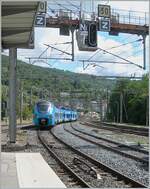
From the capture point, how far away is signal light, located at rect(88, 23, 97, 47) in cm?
2184

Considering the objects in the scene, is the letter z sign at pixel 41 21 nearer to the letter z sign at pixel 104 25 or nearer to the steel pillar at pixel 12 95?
the letter z sign at pixel 104 25

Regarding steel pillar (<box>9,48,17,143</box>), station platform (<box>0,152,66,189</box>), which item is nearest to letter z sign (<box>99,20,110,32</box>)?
steel pillar (<box>9,48,17,143</box>)

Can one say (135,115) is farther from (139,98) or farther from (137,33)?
(137,33)

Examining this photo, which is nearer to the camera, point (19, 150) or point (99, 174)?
point (99, 174)

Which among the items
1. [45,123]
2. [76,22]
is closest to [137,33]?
[76,22]

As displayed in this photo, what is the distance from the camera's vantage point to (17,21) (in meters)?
10.5

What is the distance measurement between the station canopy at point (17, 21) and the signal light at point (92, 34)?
785cm

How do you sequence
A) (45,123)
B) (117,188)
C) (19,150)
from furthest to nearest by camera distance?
(45,123), (19,150), (117,188)

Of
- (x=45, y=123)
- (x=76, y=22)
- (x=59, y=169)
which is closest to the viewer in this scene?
(x=59, y=169)

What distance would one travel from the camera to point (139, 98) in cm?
7238

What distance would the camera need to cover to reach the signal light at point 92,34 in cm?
2184

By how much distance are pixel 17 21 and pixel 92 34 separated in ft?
41.3

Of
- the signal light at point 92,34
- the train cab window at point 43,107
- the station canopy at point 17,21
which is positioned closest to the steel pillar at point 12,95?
the signal light at point 92,34

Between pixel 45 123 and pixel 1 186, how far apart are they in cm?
3185
